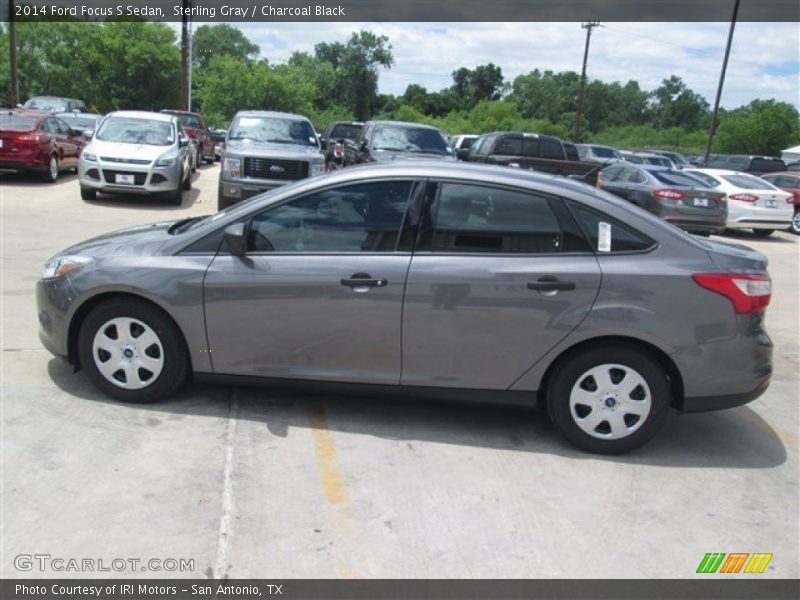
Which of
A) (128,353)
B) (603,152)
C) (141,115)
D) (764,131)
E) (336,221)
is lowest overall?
(128,353)

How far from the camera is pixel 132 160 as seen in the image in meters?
13.7

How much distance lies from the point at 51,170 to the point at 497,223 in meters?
14.4

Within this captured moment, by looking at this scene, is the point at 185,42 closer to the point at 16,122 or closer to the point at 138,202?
the point at 16,122

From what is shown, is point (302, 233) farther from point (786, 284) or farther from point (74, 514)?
point (786, 284)

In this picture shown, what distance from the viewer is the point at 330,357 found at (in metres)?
4.50

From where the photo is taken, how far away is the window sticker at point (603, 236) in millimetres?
4426

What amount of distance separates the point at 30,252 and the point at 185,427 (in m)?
5.70

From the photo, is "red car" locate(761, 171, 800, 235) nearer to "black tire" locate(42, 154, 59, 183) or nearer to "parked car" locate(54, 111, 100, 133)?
"black tire" locate(42, 154, 59, 183)

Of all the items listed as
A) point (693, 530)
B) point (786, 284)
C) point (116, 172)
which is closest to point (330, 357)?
point (693, 530)

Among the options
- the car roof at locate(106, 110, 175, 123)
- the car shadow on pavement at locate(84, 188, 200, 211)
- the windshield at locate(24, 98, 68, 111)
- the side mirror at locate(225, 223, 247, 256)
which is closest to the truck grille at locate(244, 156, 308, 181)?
the car shadow on pavement at locate(84, 188, 200, 211)

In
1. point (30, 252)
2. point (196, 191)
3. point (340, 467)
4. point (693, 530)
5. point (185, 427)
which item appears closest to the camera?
point (693, 530)

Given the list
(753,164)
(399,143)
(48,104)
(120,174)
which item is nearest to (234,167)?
(120,174)

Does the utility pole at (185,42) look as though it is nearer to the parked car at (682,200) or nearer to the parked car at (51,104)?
the parked car at (51,104)

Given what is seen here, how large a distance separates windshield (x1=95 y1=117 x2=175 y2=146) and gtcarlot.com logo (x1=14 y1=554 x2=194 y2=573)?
40.4 feet
